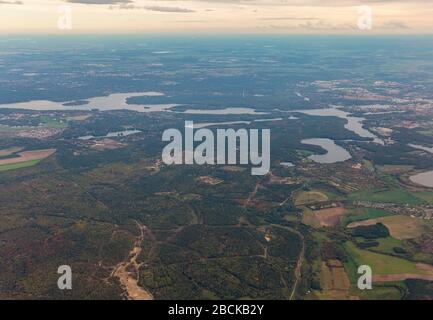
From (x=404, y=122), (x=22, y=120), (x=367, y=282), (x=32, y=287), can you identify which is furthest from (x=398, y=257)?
(x=22, y=120)

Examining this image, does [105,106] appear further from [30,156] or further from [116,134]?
[30,156]

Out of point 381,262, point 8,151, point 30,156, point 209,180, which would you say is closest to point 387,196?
point 381,262

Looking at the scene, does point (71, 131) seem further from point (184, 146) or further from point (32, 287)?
point (32, 287)

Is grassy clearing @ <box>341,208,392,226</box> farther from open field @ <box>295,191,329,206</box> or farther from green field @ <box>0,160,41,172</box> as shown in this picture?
green field @ <box>0,160,41,172</box>

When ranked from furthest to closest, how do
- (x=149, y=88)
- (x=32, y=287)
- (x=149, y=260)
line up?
1. (x=149, y=88)
2. (x=149, y=260)
3. (x=32, y=287)

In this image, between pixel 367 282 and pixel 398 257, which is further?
pixel 398 257

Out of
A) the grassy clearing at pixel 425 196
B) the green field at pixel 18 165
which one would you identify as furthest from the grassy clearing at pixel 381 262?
the green field at pixel 18 165

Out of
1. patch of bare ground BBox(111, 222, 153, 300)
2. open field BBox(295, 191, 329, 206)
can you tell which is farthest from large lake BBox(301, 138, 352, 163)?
patch of bare ground BBox(111, 222, 153, 300)
